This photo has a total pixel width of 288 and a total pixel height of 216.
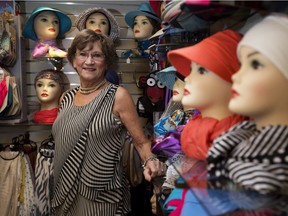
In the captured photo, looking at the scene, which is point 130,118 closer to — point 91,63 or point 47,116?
point 91,63

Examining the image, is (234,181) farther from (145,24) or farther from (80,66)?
(145,24)

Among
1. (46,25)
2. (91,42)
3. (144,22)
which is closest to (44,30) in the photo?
(46,25)

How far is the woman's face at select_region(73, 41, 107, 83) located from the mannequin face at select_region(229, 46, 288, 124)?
1108 millimetres

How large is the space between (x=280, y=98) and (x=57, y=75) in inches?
79.4

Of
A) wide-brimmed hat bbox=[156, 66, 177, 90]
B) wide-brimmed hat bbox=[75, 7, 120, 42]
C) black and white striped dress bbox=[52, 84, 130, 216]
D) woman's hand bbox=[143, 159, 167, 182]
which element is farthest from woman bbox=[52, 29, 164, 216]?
wide-brimmed hat bbox=[75, 7, 120, 42]

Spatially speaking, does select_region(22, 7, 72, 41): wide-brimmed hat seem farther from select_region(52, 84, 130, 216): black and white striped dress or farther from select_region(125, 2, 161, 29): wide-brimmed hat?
select_region(52, 84, 130, 216): black and white striped dress

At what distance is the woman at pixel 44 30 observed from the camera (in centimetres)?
238

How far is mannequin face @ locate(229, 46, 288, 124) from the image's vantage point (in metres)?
0.57

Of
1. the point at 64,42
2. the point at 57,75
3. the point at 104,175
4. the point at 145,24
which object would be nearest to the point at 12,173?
the point at 57,75

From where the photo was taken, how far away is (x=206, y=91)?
0.72 metres

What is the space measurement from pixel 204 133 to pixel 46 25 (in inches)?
77.5

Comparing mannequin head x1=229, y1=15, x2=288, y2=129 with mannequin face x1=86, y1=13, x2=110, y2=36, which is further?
mannequin face x1=86, y1=13, x2=110, y2=36

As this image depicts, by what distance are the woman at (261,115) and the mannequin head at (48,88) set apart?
6.20 feet

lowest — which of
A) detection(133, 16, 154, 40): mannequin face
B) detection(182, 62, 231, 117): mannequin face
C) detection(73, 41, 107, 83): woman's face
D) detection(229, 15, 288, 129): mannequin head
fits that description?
detection(73, 41, 107, 83): woman's face
